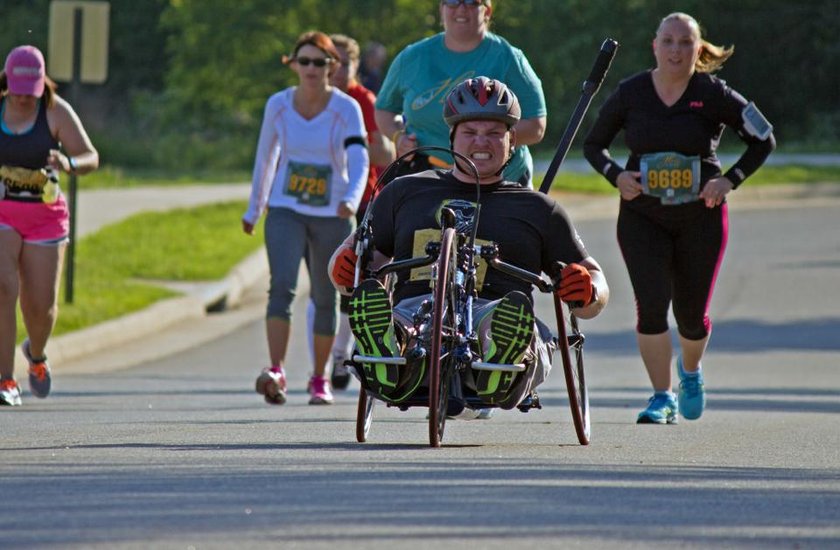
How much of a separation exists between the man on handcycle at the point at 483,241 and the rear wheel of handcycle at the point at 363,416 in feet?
1.38

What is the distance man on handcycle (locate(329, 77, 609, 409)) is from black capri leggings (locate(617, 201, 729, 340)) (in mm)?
1944

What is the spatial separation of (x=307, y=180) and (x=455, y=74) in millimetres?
1809

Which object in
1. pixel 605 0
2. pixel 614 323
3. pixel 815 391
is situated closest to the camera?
pixel 815 391

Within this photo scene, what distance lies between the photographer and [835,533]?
6.35 metres

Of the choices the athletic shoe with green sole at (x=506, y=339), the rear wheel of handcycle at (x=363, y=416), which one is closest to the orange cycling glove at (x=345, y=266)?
the rear wheel of handcycle at (x=363, y=416)

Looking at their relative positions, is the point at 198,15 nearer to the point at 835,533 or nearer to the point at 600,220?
the point at 600,220

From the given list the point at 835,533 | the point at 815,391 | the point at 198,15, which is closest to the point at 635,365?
the point at 815,391

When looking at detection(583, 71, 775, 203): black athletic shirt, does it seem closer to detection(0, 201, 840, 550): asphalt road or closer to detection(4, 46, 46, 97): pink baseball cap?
detection(0, 201, 840, 550): asphalt road

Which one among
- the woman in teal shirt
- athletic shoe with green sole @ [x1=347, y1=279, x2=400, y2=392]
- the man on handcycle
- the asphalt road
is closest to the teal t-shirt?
the woman in teal shirt

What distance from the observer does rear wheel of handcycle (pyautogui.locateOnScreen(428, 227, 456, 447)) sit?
799 cm

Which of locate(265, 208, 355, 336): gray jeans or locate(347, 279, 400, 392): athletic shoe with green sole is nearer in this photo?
locate(347, 279, 400, 392): athletic shoe with green sole

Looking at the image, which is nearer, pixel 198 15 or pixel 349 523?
pixel 349 523

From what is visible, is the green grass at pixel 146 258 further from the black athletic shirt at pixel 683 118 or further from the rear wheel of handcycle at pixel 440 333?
the rear wheel of handcycle at pixel 440 333

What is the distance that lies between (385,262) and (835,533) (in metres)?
3.31
